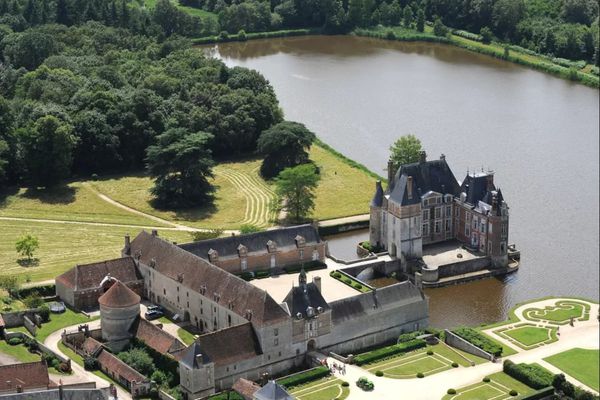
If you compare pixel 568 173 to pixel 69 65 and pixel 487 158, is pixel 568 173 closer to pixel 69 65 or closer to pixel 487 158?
pixel 487 158

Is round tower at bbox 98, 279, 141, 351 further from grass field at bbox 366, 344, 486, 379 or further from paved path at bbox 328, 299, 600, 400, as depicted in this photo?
grass field at bbox 366, 344, 486, 379

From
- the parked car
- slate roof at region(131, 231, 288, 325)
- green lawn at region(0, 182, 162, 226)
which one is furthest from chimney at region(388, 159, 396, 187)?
the parked car

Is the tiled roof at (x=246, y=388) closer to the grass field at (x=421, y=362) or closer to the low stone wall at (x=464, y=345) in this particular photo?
the grass field at (x=421, y=362)

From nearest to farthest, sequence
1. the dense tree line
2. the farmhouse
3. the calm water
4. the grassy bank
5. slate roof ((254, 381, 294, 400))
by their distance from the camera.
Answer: slate roof ((254, 381, 294, 400)) → the farmhouse → the calm water → the dense tree line → the grassy bank

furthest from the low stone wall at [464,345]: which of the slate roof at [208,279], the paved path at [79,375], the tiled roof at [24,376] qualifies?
the tiled roof at [24,376]

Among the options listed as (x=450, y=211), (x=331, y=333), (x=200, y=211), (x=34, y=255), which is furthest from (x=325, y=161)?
(x=331, y=333)
